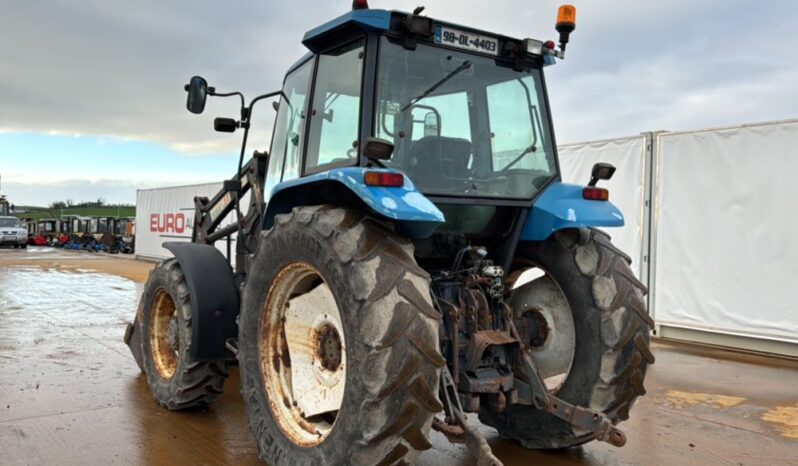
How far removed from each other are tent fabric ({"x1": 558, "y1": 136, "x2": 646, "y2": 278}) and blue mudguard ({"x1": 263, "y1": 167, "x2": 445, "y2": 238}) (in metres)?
6.64

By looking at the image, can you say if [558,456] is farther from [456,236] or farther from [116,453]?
[116,453]

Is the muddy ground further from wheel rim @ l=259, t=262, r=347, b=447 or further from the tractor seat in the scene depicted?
the tractor seat

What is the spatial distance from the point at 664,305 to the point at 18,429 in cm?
807

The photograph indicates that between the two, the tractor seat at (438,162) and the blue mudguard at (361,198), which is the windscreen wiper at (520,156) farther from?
the blue mudguard at (361,198)

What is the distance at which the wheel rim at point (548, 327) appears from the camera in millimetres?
4109

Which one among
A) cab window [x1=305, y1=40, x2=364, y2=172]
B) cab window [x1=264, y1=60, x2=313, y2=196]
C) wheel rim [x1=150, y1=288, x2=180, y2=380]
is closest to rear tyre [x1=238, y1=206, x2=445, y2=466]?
cab window [x1=305, y1=40, x2=364, y2=172]

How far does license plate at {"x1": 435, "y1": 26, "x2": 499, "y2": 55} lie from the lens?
Result: 12.6 feet

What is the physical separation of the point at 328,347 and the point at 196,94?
2247 millimetres

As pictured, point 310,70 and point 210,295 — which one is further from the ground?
point 310,70

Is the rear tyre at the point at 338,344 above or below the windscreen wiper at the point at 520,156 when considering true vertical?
below

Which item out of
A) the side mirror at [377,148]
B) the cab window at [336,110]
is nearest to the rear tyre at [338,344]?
the side mirror at [377,148]

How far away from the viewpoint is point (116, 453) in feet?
13.4

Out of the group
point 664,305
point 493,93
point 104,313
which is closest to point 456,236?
point 493,93

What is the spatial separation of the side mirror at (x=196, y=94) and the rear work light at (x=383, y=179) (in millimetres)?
2139
